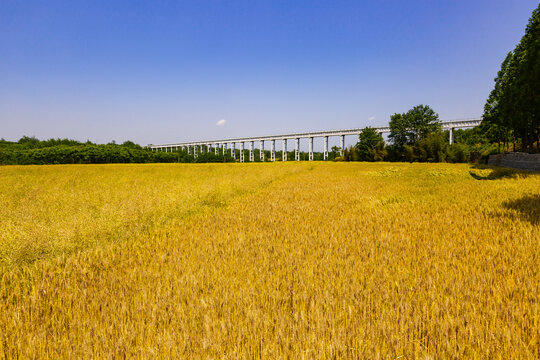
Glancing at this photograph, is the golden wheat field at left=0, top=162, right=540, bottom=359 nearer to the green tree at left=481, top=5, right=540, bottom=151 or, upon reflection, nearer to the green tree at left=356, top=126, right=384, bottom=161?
the green tree at left=481, top=5, right=540, bottom=151

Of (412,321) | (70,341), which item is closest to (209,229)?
(70,341)

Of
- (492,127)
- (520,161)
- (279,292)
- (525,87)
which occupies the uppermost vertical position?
(525,87)

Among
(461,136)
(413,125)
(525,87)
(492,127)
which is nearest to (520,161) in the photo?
(525,87)

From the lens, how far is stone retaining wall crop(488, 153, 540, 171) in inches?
780

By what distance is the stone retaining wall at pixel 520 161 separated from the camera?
780 inches

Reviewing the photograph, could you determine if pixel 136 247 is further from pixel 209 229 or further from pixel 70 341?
pixel 70 341

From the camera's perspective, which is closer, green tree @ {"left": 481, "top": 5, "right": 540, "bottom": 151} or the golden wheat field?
the golden wheat field

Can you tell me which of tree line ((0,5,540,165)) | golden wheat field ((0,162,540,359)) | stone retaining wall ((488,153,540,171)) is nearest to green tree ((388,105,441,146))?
tree line ((0,5,540,165))

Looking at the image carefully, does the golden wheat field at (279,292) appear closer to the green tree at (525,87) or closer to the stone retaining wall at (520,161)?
the stone retaining wall at (520,161)

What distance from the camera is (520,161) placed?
2227 cm

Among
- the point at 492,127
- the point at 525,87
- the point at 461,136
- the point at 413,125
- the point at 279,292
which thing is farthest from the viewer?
the point at 461,136

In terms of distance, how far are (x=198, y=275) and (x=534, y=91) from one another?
1192 inches

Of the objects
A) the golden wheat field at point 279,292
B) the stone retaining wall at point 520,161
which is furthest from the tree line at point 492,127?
the golden wheat field at point 279,292

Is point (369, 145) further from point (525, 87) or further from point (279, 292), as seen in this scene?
point (279, 292)
